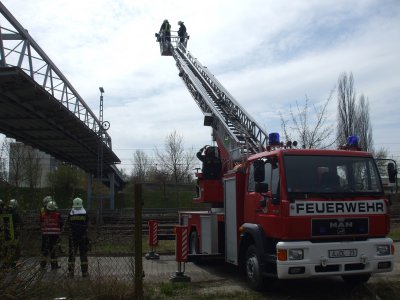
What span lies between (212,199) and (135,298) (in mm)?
4433

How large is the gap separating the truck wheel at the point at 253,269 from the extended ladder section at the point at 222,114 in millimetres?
2466

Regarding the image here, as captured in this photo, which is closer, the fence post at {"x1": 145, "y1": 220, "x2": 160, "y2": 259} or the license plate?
the license plate

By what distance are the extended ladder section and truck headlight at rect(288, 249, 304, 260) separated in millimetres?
3315

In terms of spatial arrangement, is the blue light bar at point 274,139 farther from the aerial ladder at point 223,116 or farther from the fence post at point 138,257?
the fence post at point 138,257

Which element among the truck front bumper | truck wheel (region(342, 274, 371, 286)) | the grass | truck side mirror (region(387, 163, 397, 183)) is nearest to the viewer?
the grass

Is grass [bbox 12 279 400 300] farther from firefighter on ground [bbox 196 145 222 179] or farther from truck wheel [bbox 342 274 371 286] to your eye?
firefighter on ground [bbox 196 145 222 179]

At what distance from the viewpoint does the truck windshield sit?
799cm

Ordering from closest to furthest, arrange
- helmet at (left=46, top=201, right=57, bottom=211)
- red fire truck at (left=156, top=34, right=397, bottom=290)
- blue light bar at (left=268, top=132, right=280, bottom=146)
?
red fire truck at (left=156, top=34, right=397, bottom=290)
blue light bar at (left=268, top=132, right=280, bottom=146)
helmet at (left=46, top=201, right=57, bottom=211)

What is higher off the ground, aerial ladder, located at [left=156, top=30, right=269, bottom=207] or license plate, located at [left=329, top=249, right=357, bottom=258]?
aerial ladder, located at [left=156, top=30, right=269, bottom=207]

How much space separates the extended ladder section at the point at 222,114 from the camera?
12141 millimetres

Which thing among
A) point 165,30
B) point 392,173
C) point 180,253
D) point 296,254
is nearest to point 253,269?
point 296,254

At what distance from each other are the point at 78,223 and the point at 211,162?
3.35 meters

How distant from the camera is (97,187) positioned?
4206cm


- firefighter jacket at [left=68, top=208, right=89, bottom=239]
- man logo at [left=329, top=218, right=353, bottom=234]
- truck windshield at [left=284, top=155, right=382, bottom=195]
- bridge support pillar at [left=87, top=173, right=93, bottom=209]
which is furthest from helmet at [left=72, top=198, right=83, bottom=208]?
bridge support pillar at [left=87, top=173, right=93, bottom=209]
